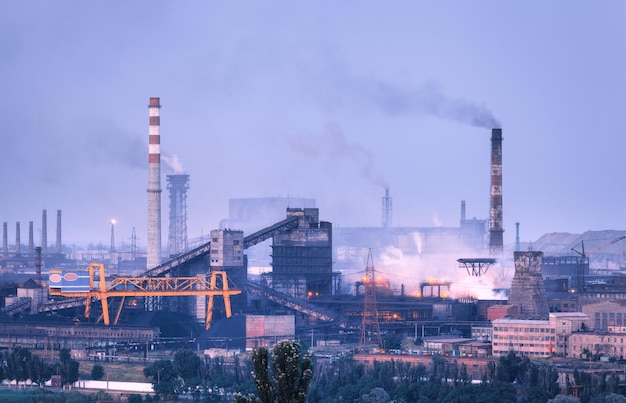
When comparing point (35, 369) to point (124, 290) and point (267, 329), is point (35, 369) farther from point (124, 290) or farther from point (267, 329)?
point (124, 290)

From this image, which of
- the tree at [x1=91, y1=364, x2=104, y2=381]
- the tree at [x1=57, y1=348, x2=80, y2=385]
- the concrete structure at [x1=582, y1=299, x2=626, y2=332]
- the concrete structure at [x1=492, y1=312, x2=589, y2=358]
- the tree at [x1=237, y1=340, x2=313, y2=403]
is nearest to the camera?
the tree at [x1=237, y1=340, x2=313, y2=403]

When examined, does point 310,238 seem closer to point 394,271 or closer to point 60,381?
point 394,271

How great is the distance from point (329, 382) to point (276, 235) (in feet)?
85.4

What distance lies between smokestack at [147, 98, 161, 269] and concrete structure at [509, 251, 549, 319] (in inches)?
957

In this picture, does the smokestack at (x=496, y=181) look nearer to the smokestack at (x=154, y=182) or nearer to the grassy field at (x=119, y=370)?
the smokestack at (x=154, y=182)

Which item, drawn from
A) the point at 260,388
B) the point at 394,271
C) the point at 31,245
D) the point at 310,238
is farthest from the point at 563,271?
the point at 260,388

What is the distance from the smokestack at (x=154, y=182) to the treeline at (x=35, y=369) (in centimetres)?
2855

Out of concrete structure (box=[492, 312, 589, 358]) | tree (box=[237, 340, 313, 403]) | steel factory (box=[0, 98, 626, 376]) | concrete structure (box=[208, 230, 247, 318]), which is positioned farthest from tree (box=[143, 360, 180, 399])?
tree (box=[237, 340, 313, 403])

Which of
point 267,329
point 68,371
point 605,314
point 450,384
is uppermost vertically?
point 605,314

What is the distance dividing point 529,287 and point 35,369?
2466cm

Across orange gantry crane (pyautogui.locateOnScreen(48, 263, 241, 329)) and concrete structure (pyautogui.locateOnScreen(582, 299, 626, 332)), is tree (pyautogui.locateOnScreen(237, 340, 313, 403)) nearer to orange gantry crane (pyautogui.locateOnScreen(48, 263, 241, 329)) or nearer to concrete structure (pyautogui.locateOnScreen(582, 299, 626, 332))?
concrete structure (pyautogui.locateOnScreen(582, 299, 626, 332))

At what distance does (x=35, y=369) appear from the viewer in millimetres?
58656

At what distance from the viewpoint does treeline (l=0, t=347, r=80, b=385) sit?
191ft

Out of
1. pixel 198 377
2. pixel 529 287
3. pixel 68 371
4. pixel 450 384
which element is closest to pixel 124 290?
pixel 68 371
